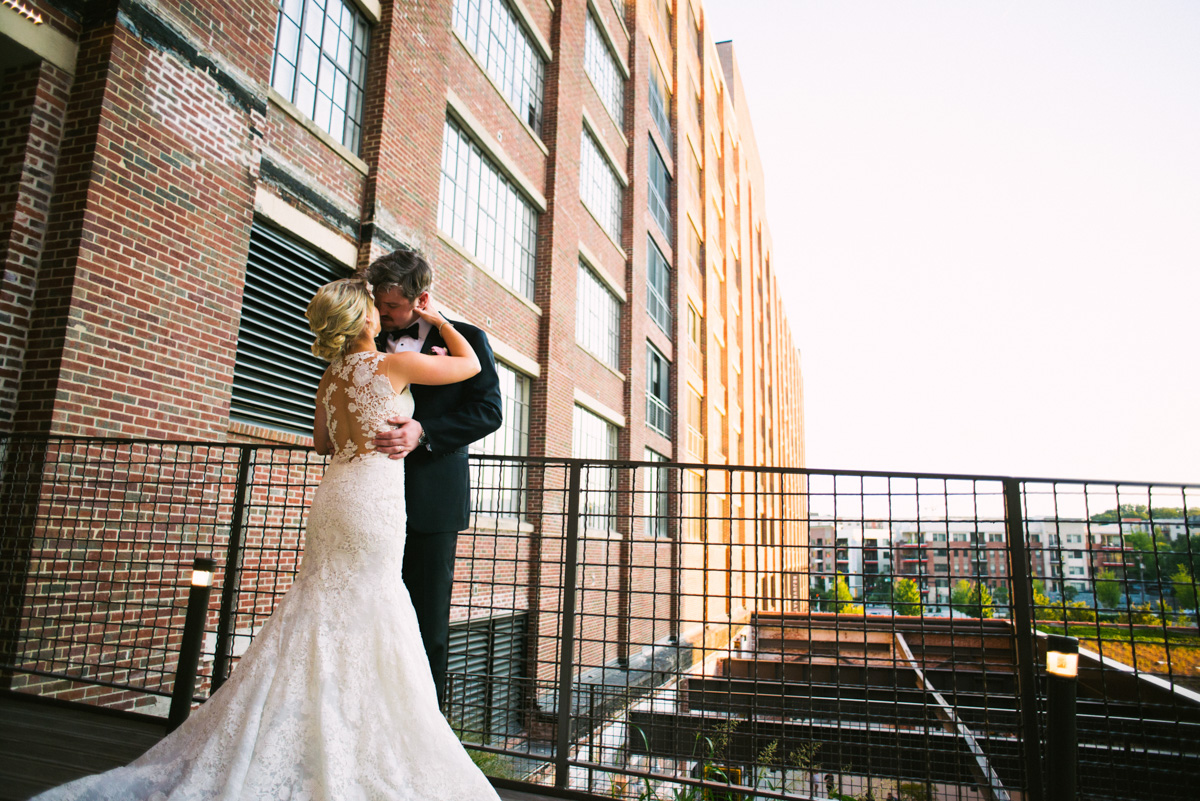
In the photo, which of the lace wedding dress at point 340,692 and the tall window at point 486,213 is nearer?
the lace wedding dress at point 340,692

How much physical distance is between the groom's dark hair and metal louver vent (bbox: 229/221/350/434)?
4714mm

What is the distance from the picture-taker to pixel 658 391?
2127 cm

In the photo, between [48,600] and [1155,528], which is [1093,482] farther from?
[48,600]

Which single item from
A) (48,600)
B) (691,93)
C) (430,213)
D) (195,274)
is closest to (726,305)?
(691,93)

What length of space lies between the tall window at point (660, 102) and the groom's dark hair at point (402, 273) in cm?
2018

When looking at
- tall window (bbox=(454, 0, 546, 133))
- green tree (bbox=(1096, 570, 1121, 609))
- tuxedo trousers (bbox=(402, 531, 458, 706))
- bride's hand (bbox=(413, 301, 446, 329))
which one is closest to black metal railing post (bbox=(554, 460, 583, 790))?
tuxedo trousers (bbox=(402, 531, 458, 706))

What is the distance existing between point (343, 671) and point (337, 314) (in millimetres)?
1347

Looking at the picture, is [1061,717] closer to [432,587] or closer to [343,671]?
[432,587]

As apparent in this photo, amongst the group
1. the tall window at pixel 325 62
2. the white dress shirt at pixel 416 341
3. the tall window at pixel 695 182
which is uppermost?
the tall window at pixel 695 182

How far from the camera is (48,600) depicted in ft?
15.0

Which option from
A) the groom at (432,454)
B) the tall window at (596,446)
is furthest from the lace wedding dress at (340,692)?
the tall window at (596,446)

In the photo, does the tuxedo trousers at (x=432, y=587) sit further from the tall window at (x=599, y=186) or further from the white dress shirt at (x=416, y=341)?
the tall window at (x=599, y=186)

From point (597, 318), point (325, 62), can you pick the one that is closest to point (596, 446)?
point (597, 318)

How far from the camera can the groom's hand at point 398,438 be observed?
9.20 feet
